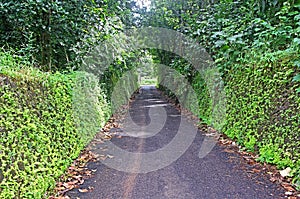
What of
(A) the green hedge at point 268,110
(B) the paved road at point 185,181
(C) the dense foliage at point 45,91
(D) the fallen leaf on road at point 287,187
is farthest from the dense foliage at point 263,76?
(C) the dense foliage at point 45,91

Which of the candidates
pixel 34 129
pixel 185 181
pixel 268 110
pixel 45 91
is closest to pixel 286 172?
pixel 268 110

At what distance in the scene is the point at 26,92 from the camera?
2727mm

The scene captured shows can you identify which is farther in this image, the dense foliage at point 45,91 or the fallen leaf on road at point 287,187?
the fallen leaf on road at point 287,187

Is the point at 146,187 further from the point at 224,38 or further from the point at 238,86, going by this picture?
the point at 224,38

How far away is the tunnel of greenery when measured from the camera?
8.32ft

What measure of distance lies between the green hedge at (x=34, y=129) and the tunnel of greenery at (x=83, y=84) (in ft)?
0.03

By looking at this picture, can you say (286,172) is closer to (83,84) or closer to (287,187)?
(287,187)

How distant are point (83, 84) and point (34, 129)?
2.52 m

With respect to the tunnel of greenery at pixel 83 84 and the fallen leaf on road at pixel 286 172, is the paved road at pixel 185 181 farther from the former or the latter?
the tunnel of greenery at pixel 83 84

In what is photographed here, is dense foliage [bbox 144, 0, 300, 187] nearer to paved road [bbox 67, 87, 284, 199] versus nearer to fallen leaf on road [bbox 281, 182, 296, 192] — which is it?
fallen leaf on road [bbox 281, 182, 296, 192]

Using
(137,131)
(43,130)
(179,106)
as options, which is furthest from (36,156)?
(179,106)

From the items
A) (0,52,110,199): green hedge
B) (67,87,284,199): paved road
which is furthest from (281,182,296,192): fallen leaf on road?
(0,52,110,199): green hedge

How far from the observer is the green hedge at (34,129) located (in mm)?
2230

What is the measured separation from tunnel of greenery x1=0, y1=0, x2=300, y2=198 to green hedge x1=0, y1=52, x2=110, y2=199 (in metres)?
0.01
